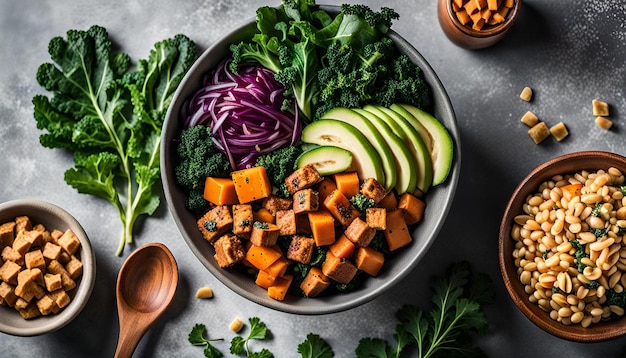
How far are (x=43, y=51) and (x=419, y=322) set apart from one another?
126 inches

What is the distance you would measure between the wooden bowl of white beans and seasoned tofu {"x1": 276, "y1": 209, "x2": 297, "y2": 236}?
1.29 m

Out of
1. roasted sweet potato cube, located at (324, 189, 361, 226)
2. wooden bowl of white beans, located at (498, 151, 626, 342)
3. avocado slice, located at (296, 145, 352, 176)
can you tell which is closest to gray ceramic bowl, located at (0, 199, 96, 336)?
avocado slice, located at (296, 145, 352, 176)

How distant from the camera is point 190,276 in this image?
441 centimetres

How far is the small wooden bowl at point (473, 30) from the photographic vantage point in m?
4.10

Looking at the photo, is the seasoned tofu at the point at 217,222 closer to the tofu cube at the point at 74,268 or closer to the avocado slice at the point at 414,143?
the tofu cube at the point at 74,268

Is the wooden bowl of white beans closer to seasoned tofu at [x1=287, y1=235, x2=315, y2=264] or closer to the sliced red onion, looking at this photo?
seasoned tofu at [x1=287, y1=235, x2=315, y2=264]

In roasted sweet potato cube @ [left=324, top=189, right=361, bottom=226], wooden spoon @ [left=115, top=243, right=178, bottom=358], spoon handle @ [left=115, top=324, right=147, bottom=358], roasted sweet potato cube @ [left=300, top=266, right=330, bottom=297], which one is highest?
roasted sweet potato cube @ [left=324, top=189, right=361, bottom=226]

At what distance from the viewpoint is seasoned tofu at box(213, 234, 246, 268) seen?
12.5ft

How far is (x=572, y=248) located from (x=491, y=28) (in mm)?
1464

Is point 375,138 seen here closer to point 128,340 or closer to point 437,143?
point 437,143

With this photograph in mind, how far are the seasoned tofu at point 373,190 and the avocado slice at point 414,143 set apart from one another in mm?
271

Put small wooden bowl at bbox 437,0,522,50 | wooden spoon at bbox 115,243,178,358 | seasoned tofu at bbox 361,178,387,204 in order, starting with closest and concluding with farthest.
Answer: seasoned tofu at bbox 361,178,387,204 → small wooden bowl at bbox 437,0,522,50 → wooden spoon at bbox 115,243,178,358

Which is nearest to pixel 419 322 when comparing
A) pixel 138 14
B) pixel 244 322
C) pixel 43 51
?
pixel 244 322

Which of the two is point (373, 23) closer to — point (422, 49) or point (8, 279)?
point (422, 49)
